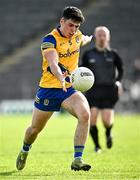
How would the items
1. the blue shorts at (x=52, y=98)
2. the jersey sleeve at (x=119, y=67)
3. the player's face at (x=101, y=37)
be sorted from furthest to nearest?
the jersey sleeve at (x=119, y=67) → the player's face at (x=101, y=37) → the blue shorts at (x=52, y=98)

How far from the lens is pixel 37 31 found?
119 feet

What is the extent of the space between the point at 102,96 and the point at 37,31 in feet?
74.5

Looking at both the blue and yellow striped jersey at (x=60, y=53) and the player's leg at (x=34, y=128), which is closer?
the blue and yellow striped jersey at (x=60, y=53)

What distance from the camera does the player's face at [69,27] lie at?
8.83 metres

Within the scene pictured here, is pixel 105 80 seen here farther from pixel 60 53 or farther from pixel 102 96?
pixel 60 53

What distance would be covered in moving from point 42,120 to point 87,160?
80.3 inches

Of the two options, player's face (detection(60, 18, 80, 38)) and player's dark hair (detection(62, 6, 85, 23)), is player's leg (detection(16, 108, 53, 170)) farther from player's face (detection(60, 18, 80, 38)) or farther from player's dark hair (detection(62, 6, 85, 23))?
player's dark hair (detection(62, 6, 85, 23))

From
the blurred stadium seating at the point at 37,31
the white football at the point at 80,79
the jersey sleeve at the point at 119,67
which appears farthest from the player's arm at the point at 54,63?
the blurred stadium seating at the point at 37,31

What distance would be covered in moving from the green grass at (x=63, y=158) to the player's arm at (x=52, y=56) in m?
1.20

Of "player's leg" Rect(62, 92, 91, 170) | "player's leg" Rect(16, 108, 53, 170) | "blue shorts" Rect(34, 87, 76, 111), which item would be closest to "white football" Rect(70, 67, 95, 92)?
"player's leg" Rect(62, 92, 91, 170)

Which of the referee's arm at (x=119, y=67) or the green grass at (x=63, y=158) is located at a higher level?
the referee's arm at (x=119, y=67)

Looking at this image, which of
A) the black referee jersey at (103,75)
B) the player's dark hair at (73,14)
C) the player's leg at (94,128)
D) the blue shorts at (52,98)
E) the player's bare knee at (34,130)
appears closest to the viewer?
the player's dark hair at (73,14)

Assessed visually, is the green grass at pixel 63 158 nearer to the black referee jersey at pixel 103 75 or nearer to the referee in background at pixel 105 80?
the referee in background at pixel 105 80

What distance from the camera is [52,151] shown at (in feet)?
43.4
